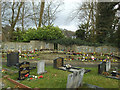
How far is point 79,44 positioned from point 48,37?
5927 mm

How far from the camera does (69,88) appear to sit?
325 centimetres

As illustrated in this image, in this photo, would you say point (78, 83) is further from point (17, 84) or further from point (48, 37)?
point (48, 37)

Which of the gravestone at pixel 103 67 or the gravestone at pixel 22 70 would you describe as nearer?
the gravestone at pixel 22 70

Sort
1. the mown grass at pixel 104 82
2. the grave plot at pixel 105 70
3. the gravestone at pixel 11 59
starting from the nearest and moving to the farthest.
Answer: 1. the mown grass at pixel 104 82
2. the grave plot at pixel 105 70
3. the gravestone at pixel 11 59

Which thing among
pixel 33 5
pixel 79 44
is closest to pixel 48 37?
pixel 79 44

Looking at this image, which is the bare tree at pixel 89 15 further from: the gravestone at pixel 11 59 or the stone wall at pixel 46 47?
the gravestone at pixel 11 59

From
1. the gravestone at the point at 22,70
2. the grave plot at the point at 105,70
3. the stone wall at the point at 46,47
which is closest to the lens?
the gravestone at the point at 22,70

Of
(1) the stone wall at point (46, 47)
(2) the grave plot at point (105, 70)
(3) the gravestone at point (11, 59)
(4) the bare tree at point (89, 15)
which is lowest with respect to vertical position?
(2) the grave plot at point (105, 70)

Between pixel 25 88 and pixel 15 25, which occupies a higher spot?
pixel 15 25

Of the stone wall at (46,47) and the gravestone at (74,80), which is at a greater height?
the stone wall at (46,47)

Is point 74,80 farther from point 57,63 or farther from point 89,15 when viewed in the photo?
point 89,15

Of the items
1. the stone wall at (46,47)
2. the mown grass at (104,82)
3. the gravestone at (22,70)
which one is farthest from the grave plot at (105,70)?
the stone wall at (46,47)

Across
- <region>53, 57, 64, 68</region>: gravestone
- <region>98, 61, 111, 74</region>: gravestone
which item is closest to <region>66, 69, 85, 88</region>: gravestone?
<region>98, 61, 111, 74</region>: gravestone

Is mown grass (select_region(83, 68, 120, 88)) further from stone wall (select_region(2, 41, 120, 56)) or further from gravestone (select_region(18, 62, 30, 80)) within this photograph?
stone wall (select_region(2, 41, 120, 56))
